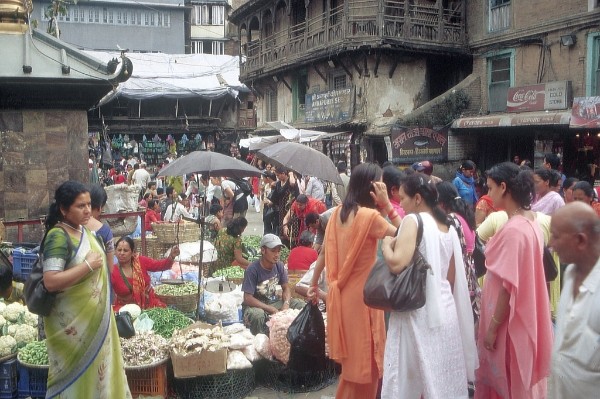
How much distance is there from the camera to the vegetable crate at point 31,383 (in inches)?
189

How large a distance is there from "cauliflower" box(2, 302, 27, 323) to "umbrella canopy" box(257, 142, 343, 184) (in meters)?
3.88

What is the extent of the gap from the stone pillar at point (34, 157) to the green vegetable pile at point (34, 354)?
241cm

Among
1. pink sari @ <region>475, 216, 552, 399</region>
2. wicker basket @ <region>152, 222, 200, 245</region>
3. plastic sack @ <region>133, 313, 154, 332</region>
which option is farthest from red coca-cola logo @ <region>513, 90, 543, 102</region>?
plastic sack @ <region>133, 313, 154, 332</region>

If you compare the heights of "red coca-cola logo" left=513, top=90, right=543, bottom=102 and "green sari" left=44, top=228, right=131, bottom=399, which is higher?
"red coca-cola logo" left=513, top=90, right=543, bottom=102

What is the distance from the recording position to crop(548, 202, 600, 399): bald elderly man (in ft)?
7.54

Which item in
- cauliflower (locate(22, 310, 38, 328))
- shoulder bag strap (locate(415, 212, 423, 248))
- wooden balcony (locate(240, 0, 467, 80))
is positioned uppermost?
wooden balcony (locate(240, 0, 467, 80))

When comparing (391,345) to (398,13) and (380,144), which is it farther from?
(398,13)

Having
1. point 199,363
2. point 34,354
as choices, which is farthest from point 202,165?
point 34,354

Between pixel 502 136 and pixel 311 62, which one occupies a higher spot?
pixel 311 62

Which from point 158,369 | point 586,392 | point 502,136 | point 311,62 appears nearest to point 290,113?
point 311,62

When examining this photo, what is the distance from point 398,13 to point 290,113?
6.96 meters

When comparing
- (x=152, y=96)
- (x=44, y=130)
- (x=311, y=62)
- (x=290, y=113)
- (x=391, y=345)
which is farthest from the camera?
(x=152, y=96)

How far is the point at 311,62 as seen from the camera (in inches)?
822

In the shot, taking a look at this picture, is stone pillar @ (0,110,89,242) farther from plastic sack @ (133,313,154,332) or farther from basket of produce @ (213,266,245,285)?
plastic sack @ (133,313,154,332)
